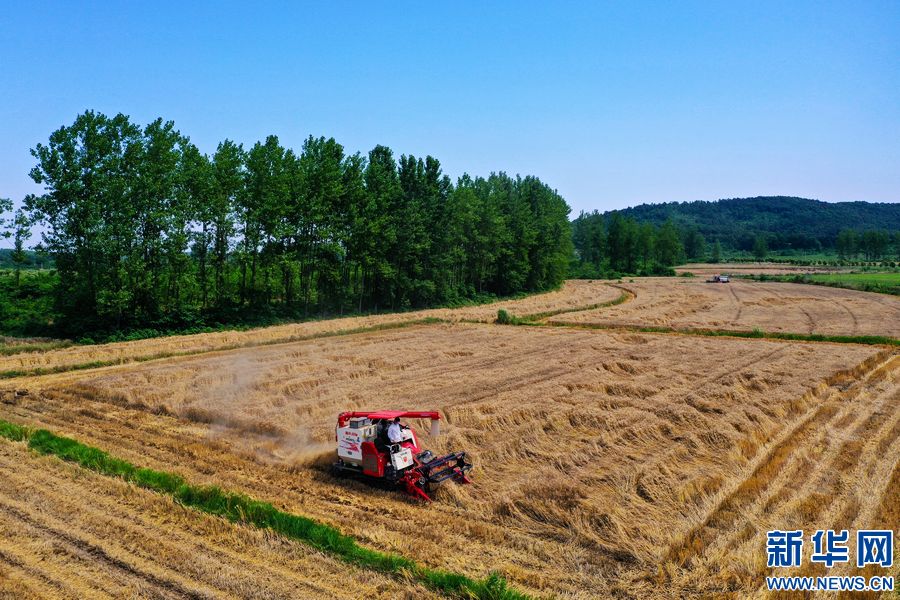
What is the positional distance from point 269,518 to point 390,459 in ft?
9.26

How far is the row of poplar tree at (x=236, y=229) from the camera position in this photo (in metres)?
36.1

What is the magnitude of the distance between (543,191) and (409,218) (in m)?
36.3

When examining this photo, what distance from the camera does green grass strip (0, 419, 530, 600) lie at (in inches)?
356

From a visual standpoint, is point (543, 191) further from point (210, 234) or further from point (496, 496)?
point (496, 496)

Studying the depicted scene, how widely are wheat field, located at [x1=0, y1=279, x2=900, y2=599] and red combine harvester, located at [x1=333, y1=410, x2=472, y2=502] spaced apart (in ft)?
1.38

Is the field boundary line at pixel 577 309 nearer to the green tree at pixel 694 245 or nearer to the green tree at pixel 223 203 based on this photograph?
the green tree at pixel 223 203

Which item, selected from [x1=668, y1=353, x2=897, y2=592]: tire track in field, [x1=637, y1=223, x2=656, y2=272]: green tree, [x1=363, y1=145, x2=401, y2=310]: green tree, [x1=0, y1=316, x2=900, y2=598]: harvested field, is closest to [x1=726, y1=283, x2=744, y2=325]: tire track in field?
[x1=0, y1=316, x2=900, y2=598]: harvested field

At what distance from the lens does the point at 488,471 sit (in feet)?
46.4

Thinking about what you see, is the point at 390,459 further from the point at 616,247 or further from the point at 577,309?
the point at 616,247

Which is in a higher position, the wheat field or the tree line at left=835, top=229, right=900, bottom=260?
the tree line at left=835, top=229, right=900, bottom=260

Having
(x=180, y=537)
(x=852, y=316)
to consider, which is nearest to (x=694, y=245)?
(x=852, y=316)

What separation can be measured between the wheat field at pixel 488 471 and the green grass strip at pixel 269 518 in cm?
33

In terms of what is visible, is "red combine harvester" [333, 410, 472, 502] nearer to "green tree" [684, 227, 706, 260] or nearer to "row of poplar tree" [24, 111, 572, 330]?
"row of poplar tree" [24, 111, 572, 330]

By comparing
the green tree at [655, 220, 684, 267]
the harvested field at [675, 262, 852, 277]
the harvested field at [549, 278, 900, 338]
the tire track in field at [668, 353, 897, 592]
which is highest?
the green tree at [655, 220, 684, 267]
